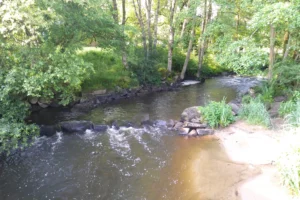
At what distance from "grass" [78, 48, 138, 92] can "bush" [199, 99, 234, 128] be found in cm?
722

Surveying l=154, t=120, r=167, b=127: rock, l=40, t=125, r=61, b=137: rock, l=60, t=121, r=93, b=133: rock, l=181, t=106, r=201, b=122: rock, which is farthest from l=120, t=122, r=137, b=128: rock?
l=40, t=125, r=61, b=137: rock

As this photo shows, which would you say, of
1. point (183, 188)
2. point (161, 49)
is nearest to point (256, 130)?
point (183, 188)

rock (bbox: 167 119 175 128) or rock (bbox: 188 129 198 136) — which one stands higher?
rock (bbox: 167 119 175 128)

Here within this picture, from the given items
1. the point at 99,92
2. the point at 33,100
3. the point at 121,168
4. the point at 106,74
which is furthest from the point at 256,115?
the point at 33,100

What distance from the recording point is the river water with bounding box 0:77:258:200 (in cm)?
586

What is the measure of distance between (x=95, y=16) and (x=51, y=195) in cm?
775

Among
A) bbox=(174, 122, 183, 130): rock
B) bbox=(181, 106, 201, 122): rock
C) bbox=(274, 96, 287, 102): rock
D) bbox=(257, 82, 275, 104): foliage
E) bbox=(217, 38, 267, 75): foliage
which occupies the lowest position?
bbox=(174, 122, 183, 130): rock

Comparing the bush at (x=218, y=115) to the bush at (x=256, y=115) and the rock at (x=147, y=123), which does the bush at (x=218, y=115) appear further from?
the rock at (x=147, y=123)

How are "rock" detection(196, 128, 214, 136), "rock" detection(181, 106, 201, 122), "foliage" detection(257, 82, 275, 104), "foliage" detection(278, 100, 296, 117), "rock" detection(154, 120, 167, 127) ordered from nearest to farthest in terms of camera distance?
"foliage" detection(278, 100, 296, 117) → "rock" detection(196, 128, 214, 136) → "rock" detection(181, 106, 201, 122) → "rock" detection(154, 120, 167, 127) → "foliage" detection(257, 82, 275, 104)

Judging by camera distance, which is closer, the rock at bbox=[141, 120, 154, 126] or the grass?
the rock at bbox=[141, 120, 154, 126]

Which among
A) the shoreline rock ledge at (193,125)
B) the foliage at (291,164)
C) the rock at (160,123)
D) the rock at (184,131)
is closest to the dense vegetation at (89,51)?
the shoreline rock ledge at (193,125)

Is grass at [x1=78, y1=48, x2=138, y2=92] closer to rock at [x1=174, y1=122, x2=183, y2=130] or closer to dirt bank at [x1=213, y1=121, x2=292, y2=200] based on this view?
rock at [x1=174, y1=122, x2=183, y2=130]

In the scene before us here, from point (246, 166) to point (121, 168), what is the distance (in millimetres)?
3780

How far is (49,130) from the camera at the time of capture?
969 cm
